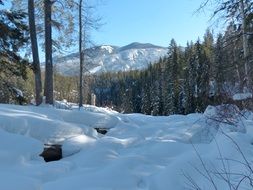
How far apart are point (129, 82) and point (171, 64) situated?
44.3 meters

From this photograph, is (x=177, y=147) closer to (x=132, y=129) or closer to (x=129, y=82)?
(x=132, y=129)

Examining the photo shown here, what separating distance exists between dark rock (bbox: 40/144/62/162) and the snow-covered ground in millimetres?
109

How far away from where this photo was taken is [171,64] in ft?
232

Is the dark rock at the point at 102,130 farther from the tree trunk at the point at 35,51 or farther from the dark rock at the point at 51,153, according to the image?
the tree trunk at the point at 35,51

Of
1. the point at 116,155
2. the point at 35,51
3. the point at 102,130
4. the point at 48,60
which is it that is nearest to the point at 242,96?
the point at 116,155

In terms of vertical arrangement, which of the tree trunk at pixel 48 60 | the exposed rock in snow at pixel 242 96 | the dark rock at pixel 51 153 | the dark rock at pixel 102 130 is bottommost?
the dark rock at pixel 51 153

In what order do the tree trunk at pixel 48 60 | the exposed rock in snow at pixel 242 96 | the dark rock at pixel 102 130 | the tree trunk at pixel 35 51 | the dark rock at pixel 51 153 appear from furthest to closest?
the tree trunk at pixel 48 60 → the tree trunk at pixel 35 51 → the dark rock at pixel 102 130 → the exposed rock in snow at pixel 242 96 → the dark rock at pixel 51 153

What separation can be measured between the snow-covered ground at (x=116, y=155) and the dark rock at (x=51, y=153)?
0.36 ft

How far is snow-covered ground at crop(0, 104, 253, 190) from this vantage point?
5309mm

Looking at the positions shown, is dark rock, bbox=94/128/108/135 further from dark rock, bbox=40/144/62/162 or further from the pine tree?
the pine tree

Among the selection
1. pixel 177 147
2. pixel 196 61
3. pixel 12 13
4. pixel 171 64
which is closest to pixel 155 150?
pixel 177 147

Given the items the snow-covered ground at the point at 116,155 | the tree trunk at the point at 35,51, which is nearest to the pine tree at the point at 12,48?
the tree trunk at the point at 35,51

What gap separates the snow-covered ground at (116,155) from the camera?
5.31m

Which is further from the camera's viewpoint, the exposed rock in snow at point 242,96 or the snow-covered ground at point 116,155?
the exposed rock in snow at point 242,96
